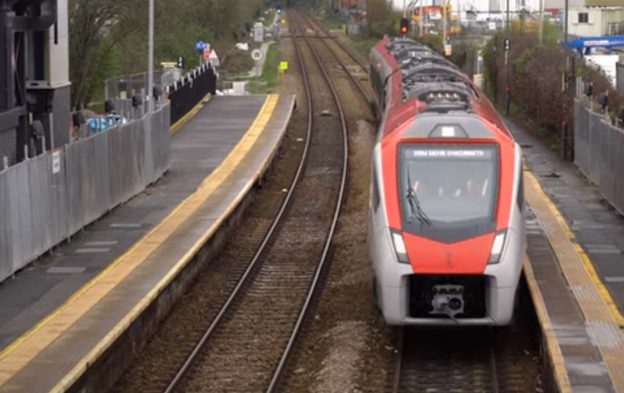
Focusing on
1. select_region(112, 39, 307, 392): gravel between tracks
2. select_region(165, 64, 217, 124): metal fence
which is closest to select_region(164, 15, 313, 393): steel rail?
select_region(112, 39, 307, 392): gravel between tracks

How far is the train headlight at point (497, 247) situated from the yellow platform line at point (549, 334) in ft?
2.95

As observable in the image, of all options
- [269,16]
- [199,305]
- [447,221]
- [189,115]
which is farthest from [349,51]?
[269,16]

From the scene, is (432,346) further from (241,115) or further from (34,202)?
(241,115)

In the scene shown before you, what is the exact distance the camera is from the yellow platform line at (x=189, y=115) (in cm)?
3804

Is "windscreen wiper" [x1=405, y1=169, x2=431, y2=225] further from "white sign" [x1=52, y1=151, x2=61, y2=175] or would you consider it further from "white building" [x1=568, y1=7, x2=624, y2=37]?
"white building" [x1=568, y1=7, x2=624, y2=37]

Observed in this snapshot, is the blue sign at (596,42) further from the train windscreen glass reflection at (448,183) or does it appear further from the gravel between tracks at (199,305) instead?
the train windscreen glass reflection at (448,183)

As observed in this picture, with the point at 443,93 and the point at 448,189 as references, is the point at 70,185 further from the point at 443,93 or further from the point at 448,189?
the point at 448,189

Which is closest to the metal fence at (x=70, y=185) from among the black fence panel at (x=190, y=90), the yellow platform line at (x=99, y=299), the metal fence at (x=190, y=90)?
the yellow platform line at (x=99, y=299)

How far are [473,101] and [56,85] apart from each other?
40.1 feet

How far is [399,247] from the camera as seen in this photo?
1465 centimetres

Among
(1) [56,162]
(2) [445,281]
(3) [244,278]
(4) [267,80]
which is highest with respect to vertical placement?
(4) [267,80]

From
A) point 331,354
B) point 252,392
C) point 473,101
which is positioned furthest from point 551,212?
point 252,392

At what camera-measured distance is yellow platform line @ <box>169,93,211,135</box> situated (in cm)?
3804

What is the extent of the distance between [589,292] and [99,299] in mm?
6163
